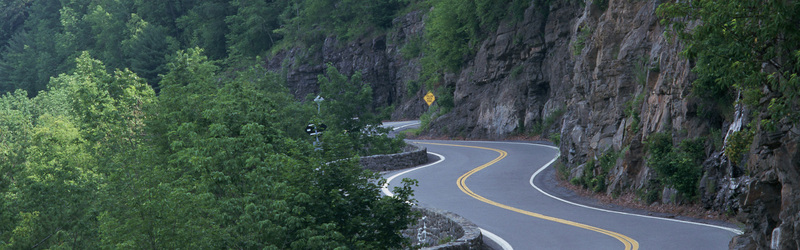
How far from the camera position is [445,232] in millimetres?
15266

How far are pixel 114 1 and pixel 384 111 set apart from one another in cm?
7531

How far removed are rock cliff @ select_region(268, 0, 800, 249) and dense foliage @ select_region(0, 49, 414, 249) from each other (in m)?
6.24

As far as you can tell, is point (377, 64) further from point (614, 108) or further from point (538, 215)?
point (538, 215)

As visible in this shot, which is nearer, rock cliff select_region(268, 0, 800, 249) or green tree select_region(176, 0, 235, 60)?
rock cliff select_region(268, 0, 800, 249)

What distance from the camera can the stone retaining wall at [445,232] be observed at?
12.8 meters

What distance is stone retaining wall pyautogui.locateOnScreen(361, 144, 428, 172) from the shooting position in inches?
1149

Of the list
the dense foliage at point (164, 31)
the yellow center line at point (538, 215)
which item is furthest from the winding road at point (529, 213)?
the dense foliage at point (164, 31)

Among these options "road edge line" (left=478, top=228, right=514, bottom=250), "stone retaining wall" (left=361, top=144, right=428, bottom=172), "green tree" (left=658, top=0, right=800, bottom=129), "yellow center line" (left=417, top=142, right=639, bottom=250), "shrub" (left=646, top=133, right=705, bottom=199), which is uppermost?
"green tree" (left=658, top=0, right=800, bottom=129)

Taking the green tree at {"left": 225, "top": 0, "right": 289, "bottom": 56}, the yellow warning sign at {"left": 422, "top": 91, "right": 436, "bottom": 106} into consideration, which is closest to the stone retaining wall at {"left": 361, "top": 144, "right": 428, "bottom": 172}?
the yellow warning sign at {"left": 422, "top": 91, "right": 436, "bottom": 106}

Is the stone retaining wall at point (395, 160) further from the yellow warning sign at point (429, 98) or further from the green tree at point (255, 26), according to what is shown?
the green tree at point (255, 26)

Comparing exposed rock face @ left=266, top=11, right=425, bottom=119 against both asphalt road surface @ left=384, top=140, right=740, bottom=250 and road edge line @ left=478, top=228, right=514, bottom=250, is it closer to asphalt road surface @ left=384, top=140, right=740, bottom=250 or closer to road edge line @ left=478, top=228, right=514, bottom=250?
asphalt road surface @ left=384, top=140, right=740, bottom=250

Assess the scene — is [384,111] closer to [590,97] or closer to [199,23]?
[590,97]

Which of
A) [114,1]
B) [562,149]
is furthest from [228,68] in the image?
[562,149]

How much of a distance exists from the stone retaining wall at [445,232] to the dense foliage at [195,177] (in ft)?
4.20
